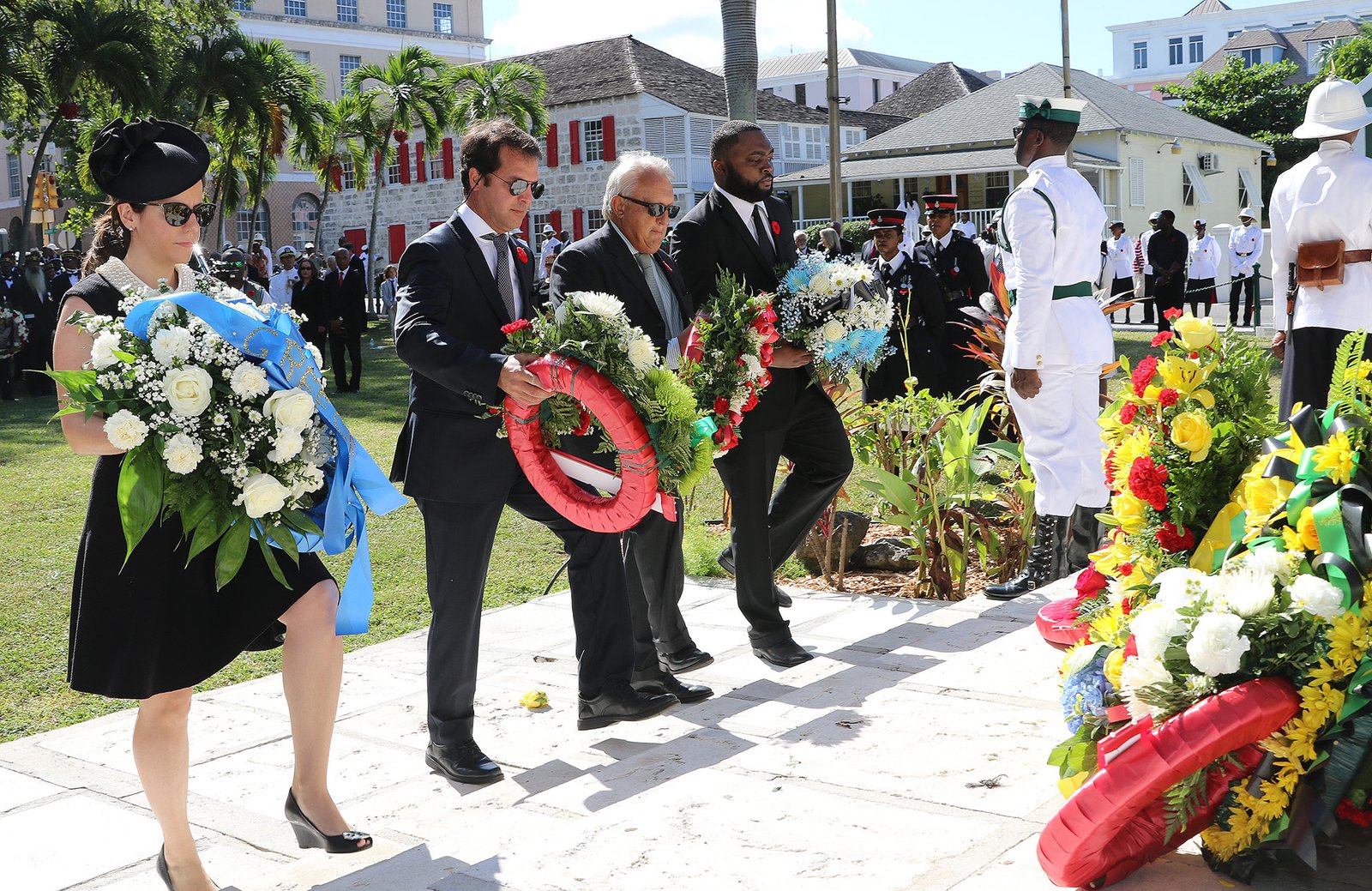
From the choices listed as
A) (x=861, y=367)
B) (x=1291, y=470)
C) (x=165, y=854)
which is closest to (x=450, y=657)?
(x=165, y=854)

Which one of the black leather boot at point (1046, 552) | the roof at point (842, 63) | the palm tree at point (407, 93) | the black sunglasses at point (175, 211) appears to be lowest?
the black leather boot at point (1046, 552)

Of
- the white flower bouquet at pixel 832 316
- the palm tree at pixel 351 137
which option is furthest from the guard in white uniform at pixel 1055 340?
the palm tree at pixel 351 137

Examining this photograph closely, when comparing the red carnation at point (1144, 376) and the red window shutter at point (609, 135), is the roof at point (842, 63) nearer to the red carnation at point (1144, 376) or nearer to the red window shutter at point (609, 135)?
the red window shutter at point (609, 135)

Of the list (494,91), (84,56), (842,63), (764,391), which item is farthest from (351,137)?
(842,63)

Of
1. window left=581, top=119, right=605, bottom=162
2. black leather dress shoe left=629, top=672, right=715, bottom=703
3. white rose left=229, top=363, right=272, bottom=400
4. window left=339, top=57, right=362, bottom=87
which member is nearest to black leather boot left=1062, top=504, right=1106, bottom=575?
black leather dress shoe left=629, top=672, right=715, bottom=703

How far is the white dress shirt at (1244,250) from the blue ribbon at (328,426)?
23.3 metres

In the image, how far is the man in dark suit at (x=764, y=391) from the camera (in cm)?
546

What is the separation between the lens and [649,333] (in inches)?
201

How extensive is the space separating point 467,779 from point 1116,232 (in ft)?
76.2

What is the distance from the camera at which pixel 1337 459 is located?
Result: 2.84 metres

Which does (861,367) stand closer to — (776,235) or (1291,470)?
(776,235)

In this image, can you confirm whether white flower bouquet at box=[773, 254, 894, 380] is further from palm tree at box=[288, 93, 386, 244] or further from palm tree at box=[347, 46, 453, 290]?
palm tree at box=[347, 46, 453, 290]

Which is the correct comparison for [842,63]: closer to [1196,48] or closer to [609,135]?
[1196,48]

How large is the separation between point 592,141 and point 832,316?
1824 inches
